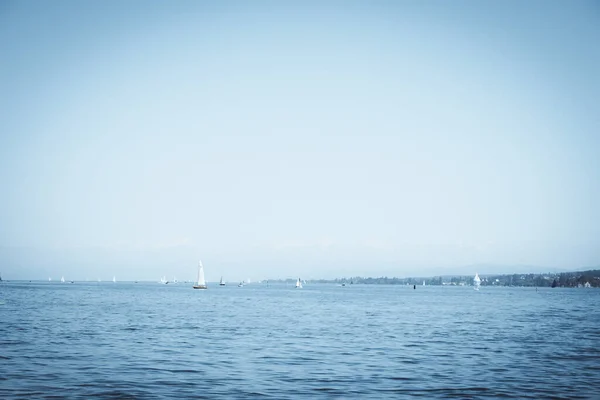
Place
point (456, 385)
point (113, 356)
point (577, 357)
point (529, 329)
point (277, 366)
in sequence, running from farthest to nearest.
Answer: point (529, 329) → point (577, 357) → point (113, 356) → point (277, 366) → point (456, 385)

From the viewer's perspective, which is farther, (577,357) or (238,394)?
(577,357)

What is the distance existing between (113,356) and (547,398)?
78.9 feet

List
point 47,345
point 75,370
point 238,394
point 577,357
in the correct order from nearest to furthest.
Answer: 1. point 238,394
2. point 75,370
3. point 577,357
4. point 47,345

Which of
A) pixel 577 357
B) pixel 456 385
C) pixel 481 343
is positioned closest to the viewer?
pixel 456 385

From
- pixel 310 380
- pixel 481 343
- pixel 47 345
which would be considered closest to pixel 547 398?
pixel 310 380

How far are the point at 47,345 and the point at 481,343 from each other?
31908 millimetres

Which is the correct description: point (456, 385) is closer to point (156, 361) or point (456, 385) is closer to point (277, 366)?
point (277, 366)

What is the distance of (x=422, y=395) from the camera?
2355 cm

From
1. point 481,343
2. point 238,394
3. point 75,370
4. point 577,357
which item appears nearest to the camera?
point 238,394

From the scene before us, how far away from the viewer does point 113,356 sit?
33219mm

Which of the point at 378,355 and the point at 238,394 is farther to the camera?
the point at 378,355

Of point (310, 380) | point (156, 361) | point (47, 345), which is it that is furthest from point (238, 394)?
point (47, 345)

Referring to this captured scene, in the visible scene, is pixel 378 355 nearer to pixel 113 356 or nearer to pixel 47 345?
pixel 113 356

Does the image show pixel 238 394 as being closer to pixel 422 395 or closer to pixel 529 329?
pixel 422 395
